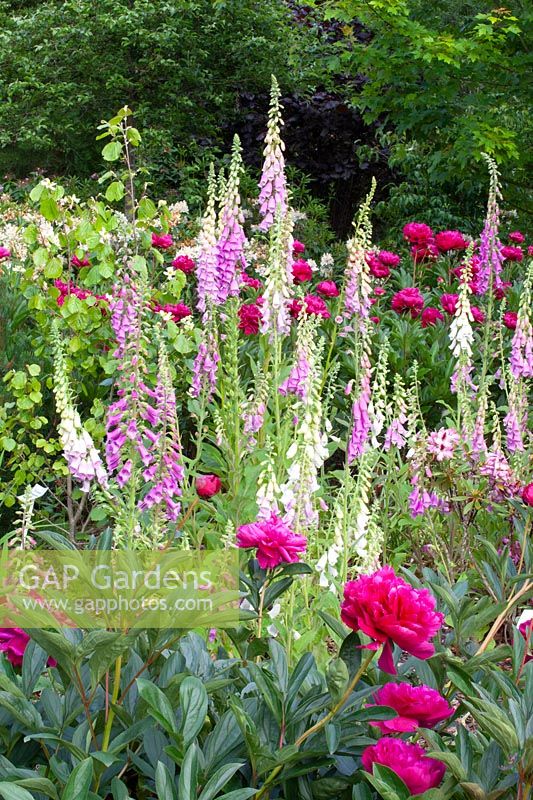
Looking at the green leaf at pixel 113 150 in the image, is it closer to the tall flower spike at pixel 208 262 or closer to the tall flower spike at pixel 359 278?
the tall flower spike at pixel 208 262

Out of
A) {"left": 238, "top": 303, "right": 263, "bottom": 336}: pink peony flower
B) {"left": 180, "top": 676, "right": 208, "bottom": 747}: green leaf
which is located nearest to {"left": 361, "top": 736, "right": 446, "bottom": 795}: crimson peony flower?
{"left": 180, "top": 676, "right": 208, "bottom": 747}: green leaf

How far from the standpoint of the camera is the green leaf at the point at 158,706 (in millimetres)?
1291

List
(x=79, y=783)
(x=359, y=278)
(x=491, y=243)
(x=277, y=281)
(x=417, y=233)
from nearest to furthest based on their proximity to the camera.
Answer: (x=79, y=783) < (x=277, y=281) < (x=359, y=278) < (x=491, y=243) < (x=417, y=233)

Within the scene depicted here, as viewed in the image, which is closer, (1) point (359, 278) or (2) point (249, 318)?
(1) point (359, 278)

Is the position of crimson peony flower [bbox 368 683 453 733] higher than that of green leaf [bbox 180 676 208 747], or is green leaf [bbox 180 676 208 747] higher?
green leaf [bbox 180 676 208 747]

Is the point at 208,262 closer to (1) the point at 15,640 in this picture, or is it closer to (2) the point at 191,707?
(1) the point at 15,640

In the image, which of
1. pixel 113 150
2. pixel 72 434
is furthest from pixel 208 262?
pixel 72 434

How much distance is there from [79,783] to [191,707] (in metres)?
0.19

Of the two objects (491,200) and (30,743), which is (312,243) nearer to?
(491,200)

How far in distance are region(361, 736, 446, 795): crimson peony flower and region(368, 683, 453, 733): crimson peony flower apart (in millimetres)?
43

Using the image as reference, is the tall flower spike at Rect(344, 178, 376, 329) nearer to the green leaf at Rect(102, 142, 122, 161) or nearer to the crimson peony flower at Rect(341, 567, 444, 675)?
the green leaf at Rect(102, 142, 122, 161)

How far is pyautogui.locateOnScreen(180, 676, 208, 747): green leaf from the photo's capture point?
1.30 metres

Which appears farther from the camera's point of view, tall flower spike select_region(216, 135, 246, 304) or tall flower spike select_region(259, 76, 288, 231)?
tall flower spike select_region(216, 135, 246, 304)

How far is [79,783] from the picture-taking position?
47.3 inches
